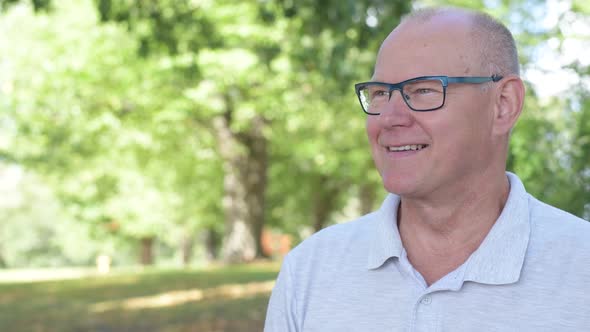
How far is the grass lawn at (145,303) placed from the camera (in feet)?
34.4

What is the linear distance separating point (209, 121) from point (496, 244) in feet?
62.2

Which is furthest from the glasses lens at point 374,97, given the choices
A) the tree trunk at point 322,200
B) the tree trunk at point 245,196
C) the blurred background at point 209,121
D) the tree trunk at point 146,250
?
the tree trunk at point 146,250

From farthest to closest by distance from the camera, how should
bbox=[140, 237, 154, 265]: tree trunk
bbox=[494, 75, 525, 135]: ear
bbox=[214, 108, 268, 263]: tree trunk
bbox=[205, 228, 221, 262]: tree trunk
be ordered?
bbox=[140, 237, 154, 265]: tree trunk
bbox=[205, 228, 221, 262]: tree trunk
bbox=[214, 108, 268, 263]: tree trunk
bbox=[494, 75, 525, 135]: ear

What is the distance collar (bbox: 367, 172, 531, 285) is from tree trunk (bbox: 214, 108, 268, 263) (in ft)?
61.0

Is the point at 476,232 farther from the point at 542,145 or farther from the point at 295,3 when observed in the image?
the point at 295,3

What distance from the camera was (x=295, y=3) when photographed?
29.0 ft

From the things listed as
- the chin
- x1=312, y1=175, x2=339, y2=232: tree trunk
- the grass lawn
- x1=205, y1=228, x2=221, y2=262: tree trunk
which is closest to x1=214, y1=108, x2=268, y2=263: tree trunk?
the grass lawn

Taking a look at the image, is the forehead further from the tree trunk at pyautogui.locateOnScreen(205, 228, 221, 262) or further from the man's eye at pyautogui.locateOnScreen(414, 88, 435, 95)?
the tree trunk at pyautogui.locateOnScreen(205, 228, 221, 262)

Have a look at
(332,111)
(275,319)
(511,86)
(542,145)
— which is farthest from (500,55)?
(332,111)

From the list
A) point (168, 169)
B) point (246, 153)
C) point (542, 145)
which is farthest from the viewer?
point (168, 169)

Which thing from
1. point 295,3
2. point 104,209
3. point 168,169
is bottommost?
point 104,209

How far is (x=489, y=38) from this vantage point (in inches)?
86.4

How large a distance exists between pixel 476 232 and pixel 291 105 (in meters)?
15.5

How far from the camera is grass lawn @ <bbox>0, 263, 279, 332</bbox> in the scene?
10500 millimetres
